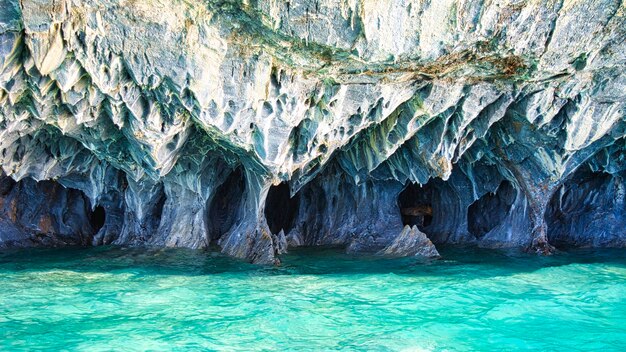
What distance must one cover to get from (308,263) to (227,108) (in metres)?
4.54

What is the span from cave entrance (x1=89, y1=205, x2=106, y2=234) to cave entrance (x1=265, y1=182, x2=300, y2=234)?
201 inches

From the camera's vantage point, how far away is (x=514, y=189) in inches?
677

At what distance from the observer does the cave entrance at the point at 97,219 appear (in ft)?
60.9

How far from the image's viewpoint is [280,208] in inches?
766

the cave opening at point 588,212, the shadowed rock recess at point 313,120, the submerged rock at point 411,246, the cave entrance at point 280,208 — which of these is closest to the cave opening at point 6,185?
the shadowed rock recess at point 313,120

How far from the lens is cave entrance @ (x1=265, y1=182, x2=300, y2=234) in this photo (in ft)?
63.0

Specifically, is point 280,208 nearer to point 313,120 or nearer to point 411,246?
point 411,246

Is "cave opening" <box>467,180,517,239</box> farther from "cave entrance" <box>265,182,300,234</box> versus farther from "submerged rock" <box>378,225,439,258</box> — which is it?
"cave entrance" <box>265,182,300,234</box>

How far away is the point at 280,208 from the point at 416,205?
14.1 ft

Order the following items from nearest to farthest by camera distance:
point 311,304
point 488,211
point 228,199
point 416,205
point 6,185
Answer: point 311,304 < point 6,185 < point 228,199 < point 488,211 < point 416,205

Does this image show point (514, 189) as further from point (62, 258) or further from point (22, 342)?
point (22, 342)

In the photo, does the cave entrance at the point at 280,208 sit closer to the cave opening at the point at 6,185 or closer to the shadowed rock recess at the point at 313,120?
the shadowed rock recess at the point at 313,120

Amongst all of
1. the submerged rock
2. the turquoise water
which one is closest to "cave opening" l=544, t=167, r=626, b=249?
the turquoise water

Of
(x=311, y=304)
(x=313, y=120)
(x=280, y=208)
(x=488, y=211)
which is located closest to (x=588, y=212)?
(x=488, y=211)
